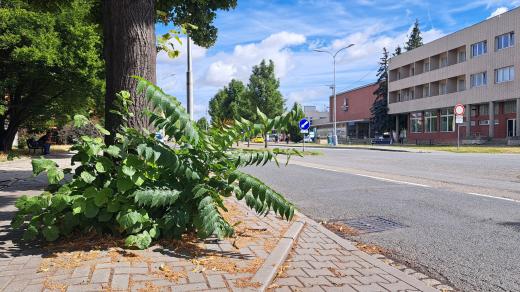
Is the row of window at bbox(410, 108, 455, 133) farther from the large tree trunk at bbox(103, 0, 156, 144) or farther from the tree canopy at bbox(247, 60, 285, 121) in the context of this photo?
the large tree trunk at bbox(103, 0, 156, 144)

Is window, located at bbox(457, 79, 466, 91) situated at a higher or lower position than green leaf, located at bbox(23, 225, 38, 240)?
higher

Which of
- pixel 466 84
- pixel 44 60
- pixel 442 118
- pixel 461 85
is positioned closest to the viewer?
pixel 44 60

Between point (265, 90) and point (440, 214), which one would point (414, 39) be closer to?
point (265, 90)

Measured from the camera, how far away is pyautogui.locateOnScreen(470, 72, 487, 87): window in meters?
46.8

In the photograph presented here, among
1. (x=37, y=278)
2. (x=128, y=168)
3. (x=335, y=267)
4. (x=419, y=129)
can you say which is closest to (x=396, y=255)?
(x=335, y=267)

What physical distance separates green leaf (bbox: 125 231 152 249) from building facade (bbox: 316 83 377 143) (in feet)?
238

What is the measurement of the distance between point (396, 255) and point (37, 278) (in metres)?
3.60

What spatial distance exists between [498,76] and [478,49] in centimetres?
473

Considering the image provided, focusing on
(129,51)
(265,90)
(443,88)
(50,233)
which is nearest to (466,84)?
(443,88)

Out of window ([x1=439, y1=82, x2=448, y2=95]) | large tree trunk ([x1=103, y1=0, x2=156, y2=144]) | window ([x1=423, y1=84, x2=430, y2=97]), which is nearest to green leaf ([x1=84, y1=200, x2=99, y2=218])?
large tree trunk ([x1=103, y1=0, x2=156, y2=144])

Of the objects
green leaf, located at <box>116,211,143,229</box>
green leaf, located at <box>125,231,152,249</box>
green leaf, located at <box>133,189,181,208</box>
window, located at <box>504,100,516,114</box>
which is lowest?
green leaf, located at <box>125,231,152,249</box>

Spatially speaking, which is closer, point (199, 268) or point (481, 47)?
point (199, 268)

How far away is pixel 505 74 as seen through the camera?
4381cm

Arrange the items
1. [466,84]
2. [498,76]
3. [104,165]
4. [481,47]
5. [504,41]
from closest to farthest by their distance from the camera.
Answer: [104,165], [504,41], [498,76], [481,47], [466,84]
